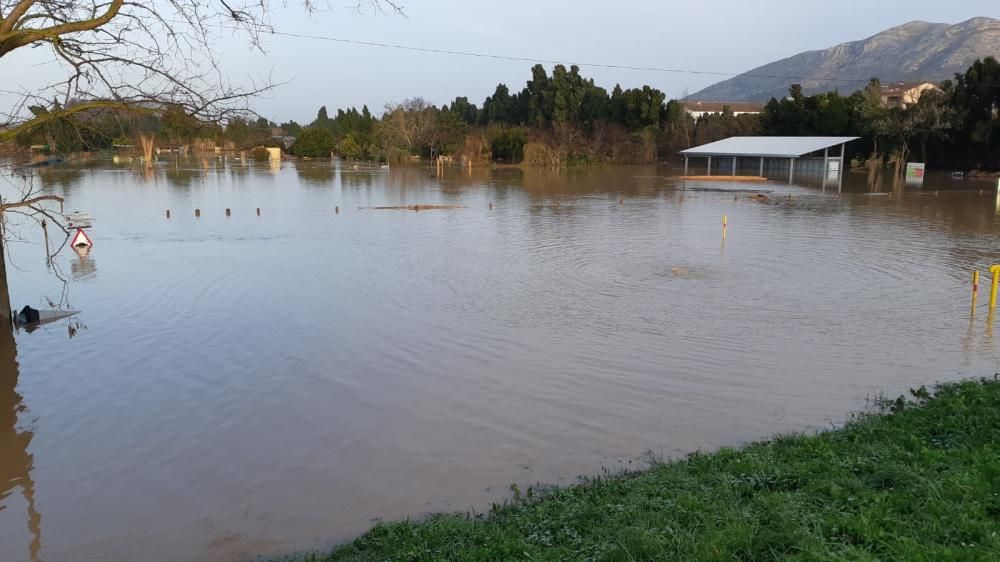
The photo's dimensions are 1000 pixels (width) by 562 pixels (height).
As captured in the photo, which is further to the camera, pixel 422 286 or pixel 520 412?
pixel 422 286

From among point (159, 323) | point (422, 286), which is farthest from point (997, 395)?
point (159, 323)

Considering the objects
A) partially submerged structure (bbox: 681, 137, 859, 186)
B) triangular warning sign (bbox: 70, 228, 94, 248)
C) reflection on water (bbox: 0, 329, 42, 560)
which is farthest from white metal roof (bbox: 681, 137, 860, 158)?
reflection on water (bbox: 0, 329, 42, 560)

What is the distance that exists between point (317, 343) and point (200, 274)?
6.90m

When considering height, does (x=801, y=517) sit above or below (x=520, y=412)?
above

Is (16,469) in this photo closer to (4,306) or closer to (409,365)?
(409,365)

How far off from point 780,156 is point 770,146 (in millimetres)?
3571

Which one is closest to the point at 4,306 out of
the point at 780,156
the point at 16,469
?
the point at 16,469

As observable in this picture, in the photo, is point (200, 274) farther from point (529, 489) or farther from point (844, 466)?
point (844, 466)

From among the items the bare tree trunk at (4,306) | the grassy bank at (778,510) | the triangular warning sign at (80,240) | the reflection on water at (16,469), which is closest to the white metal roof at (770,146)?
the triangular warning sign at (80,240)

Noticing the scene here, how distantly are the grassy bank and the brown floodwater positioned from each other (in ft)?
3.80

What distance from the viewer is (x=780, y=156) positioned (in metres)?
47.5

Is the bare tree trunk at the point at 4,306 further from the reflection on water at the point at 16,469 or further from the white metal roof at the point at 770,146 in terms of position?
the white metal roof at the point at 770,146

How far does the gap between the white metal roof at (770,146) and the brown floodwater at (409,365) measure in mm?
27023

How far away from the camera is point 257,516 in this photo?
19.0 ft
